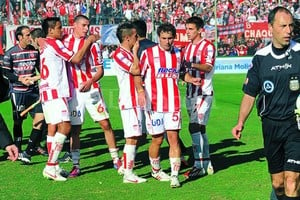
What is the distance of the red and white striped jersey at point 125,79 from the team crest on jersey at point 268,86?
2844 mm

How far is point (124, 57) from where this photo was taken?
31.2ft

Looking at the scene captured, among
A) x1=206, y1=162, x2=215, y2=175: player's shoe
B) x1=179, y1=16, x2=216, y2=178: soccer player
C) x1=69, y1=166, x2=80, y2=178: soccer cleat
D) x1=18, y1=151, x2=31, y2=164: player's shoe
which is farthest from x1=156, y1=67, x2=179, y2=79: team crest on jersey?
x1=18, y1=151, x2=31, y2=164: player's shoe

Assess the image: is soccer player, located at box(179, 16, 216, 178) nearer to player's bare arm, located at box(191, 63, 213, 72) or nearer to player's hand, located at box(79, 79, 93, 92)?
player's bare arm, located at box(191, 63, 213, 72)

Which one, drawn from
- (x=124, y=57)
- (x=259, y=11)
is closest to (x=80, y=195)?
(x=124, y=57)

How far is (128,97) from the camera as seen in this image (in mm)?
9656

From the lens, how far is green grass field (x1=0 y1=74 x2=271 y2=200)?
8742 millimetres

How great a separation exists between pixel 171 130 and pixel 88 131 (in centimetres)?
581

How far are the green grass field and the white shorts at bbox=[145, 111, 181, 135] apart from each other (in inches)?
29.7

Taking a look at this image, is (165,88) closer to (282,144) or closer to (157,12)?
(282,144)

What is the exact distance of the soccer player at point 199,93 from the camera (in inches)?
392

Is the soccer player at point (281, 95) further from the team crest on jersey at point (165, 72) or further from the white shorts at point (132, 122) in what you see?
the white shorts at point (132, 122)

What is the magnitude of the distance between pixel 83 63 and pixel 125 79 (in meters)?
0.88

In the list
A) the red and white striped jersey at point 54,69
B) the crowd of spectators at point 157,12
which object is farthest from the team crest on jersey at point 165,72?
the crowd of spectators at point 157,12

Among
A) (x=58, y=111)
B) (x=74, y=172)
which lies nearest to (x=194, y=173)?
(x=74, y=172)
